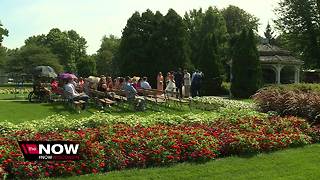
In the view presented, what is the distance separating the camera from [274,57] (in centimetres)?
4084

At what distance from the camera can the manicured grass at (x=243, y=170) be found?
8516 millimetres

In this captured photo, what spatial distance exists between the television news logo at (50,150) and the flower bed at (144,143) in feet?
0.40

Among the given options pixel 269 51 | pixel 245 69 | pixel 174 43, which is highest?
pixel 174 43

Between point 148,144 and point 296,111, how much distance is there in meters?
6.49

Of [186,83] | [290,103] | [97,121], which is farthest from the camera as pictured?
[186,83]

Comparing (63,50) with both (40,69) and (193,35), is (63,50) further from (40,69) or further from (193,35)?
(40,69)

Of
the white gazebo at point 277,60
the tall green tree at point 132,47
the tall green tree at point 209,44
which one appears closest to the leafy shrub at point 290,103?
the tall green tree at point 209,44

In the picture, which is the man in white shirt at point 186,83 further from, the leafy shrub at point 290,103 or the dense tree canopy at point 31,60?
the dense tree canopy at point 31,60

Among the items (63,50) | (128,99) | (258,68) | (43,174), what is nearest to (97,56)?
(63,50)

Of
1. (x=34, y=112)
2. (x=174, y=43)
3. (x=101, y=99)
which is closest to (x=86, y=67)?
(x=174, y=43)

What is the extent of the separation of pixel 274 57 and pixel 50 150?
34847 millimetres

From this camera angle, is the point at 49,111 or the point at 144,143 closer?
the point at 144,143

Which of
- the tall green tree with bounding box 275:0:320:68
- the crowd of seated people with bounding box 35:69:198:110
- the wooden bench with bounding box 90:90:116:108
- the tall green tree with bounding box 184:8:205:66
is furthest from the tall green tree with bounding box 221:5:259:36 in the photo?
the wooden bench with bounding box 90:90:116:108

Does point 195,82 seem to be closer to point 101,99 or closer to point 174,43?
point 101,99
